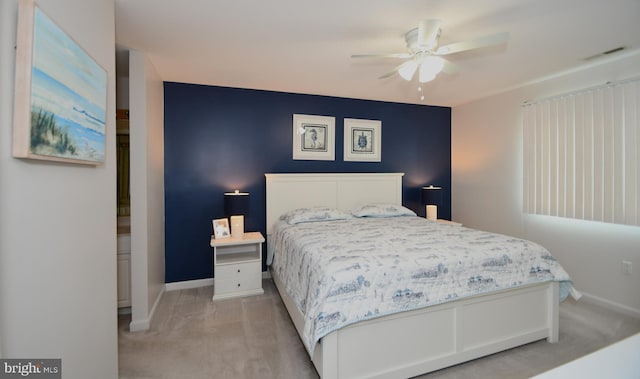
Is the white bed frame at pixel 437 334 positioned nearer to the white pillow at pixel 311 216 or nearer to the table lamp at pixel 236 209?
the white pillow at pixel 311 216

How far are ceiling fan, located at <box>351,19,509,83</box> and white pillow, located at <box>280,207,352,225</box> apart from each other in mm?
1819

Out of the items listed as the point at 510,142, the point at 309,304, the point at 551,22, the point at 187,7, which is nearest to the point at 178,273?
the point at 309,304

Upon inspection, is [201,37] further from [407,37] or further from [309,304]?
[309,304]

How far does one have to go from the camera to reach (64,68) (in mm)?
1142

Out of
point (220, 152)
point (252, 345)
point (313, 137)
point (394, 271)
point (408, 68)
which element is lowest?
point (252, 345)

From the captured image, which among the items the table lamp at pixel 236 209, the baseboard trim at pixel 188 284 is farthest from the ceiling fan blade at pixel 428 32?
the baseboard trim at pixel 188 284

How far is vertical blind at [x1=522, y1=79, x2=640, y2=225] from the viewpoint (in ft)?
8.39

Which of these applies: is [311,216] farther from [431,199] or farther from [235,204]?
[431,199]

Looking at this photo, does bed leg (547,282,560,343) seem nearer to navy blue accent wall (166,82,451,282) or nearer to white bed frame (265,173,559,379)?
Result: white bed frame (265,173,559,379)

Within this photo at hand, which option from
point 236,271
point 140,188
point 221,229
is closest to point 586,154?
point 236,271

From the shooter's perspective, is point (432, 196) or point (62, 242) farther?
point (432, 196)

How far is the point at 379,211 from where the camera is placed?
3.69m

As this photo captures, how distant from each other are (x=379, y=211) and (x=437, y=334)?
1.95m

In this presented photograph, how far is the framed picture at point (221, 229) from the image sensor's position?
3.19 m
